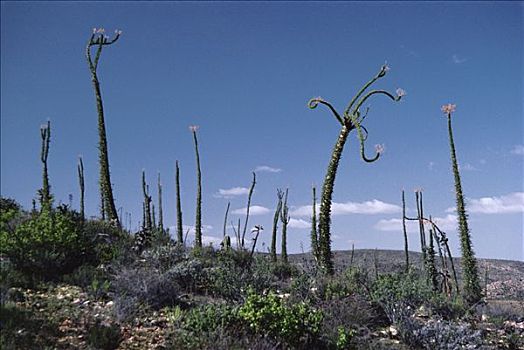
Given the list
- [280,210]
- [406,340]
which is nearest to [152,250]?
[406,340]

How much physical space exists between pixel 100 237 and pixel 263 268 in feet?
12.2

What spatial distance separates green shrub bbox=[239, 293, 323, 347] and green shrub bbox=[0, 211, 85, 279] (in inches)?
154

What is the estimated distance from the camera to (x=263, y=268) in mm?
12398

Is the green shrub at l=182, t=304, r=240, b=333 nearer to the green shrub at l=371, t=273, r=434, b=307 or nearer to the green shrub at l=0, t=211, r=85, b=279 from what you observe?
the green shrub at l=0, t=211, r=85, b=279

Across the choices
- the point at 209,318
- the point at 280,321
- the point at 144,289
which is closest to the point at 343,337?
the point at 280,321

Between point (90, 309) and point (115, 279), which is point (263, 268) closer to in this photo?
point (115, 279)

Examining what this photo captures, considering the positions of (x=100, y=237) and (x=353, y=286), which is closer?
(x=353, y=286)

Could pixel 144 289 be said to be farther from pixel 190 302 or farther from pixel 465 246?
pixel 465 246

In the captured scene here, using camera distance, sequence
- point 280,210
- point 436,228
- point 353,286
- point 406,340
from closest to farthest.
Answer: point 406,340, point 353,286, point 436,228, point 280,210

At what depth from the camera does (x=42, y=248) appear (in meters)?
10.3

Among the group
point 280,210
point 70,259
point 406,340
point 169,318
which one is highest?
point 280,210

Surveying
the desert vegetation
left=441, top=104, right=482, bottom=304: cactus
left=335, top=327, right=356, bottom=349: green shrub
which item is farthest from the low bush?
left=441, top=104, right=482, bottom=304: cactus

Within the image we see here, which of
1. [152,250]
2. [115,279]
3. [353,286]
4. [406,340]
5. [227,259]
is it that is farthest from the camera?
[227,259]

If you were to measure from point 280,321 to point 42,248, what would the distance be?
4.72 m
